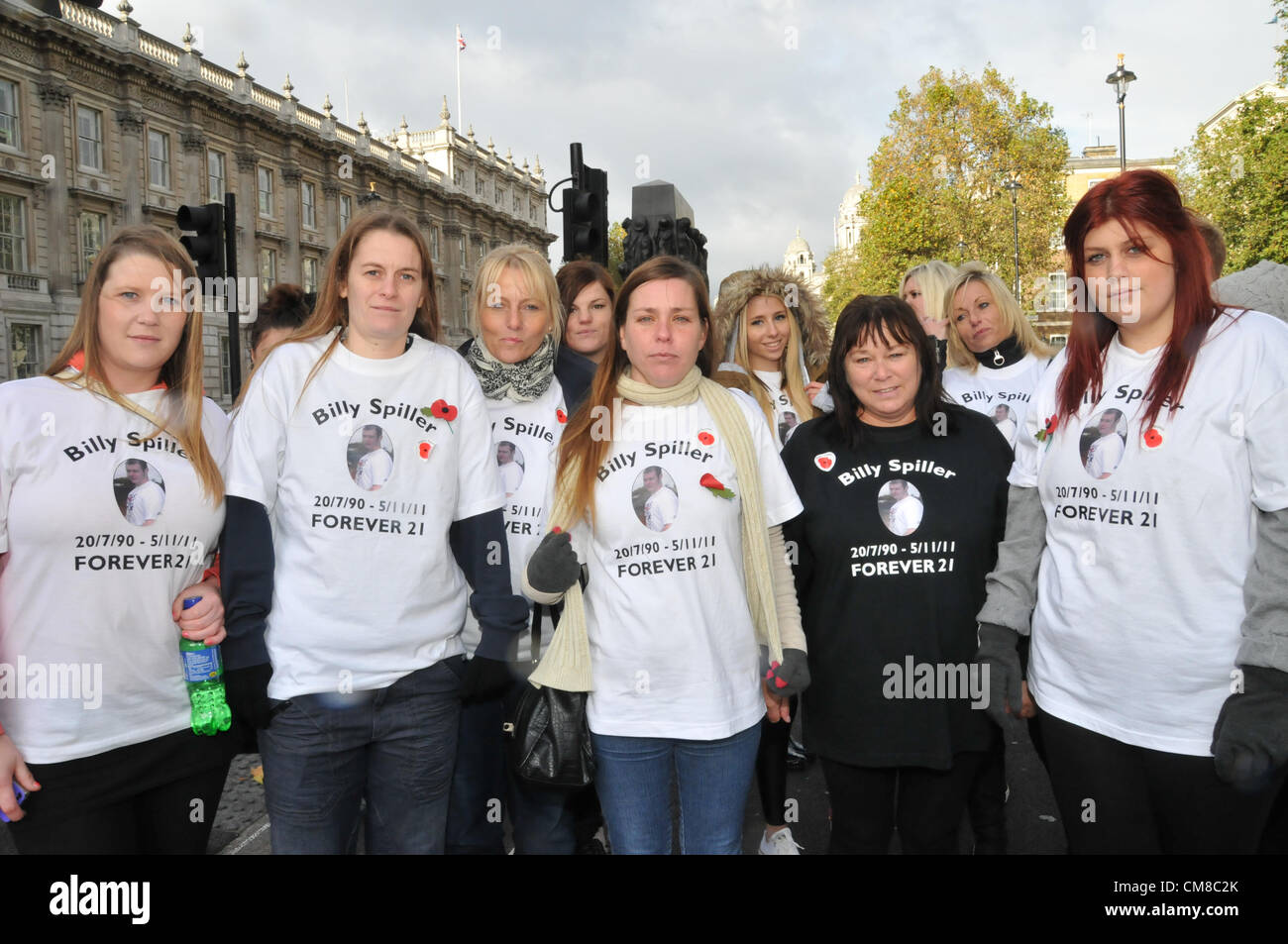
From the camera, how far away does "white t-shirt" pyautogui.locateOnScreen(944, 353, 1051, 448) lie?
450cm

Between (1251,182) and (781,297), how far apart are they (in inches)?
1064

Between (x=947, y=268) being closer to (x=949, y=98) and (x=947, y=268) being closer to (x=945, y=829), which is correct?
(x=945, y=829)

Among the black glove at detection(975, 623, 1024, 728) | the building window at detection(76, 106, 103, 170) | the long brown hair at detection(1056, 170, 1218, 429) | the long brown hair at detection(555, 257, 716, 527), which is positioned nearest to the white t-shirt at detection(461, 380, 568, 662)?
the long brown hair at detection(555, 257, 716, 527)

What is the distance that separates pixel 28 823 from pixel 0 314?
30.2 meters

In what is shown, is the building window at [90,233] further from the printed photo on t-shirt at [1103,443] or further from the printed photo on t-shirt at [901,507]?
the printed photo on t-shirt at [1103,443]

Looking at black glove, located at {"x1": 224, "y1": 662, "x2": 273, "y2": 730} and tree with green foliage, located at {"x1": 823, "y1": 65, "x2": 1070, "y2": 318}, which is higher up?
tree with green foliage, located at {"x1": 823, "y1": 65, "x2": 1070, "y2": 318}

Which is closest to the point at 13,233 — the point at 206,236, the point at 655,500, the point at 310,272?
the point at 310,272

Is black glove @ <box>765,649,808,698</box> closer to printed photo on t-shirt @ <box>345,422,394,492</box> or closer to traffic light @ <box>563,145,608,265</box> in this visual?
printed photo on t-shirt @ <box>345,422,394,492</box>

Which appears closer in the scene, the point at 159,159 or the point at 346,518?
the point at 346,518

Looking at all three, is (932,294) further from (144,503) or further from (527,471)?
(144,503)

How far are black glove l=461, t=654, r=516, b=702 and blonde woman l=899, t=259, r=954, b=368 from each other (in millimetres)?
3481

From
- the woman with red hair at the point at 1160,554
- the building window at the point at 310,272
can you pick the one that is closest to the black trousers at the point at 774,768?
the woman with red hair at the point at 1160,554

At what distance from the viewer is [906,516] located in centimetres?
262

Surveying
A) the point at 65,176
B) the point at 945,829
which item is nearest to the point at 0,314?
the point at 65,176
